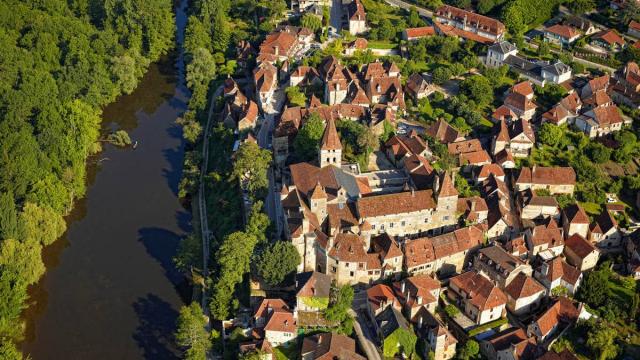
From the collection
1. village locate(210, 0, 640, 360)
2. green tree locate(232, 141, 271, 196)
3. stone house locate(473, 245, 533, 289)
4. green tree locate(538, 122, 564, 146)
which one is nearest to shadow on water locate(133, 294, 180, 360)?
village locate(210, 0, 640, 360)

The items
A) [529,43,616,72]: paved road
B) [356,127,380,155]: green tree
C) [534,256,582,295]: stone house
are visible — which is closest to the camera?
[534,256,582,295]: stone house

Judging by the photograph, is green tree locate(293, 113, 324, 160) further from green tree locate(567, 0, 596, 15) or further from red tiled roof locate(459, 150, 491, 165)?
green tree locate(567, 0, 596, 15)

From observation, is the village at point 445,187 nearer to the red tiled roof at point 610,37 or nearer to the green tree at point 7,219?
the red tiled roof at point 610,37

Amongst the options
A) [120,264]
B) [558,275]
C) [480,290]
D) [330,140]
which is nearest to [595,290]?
[558,275]

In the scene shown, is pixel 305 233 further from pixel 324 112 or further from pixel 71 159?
pixel 71 159

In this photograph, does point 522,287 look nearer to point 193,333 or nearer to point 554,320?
point 554,320

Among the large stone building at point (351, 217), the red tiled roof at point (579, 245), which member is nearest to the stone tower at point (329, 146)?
the large stone building at point (351, 217)
